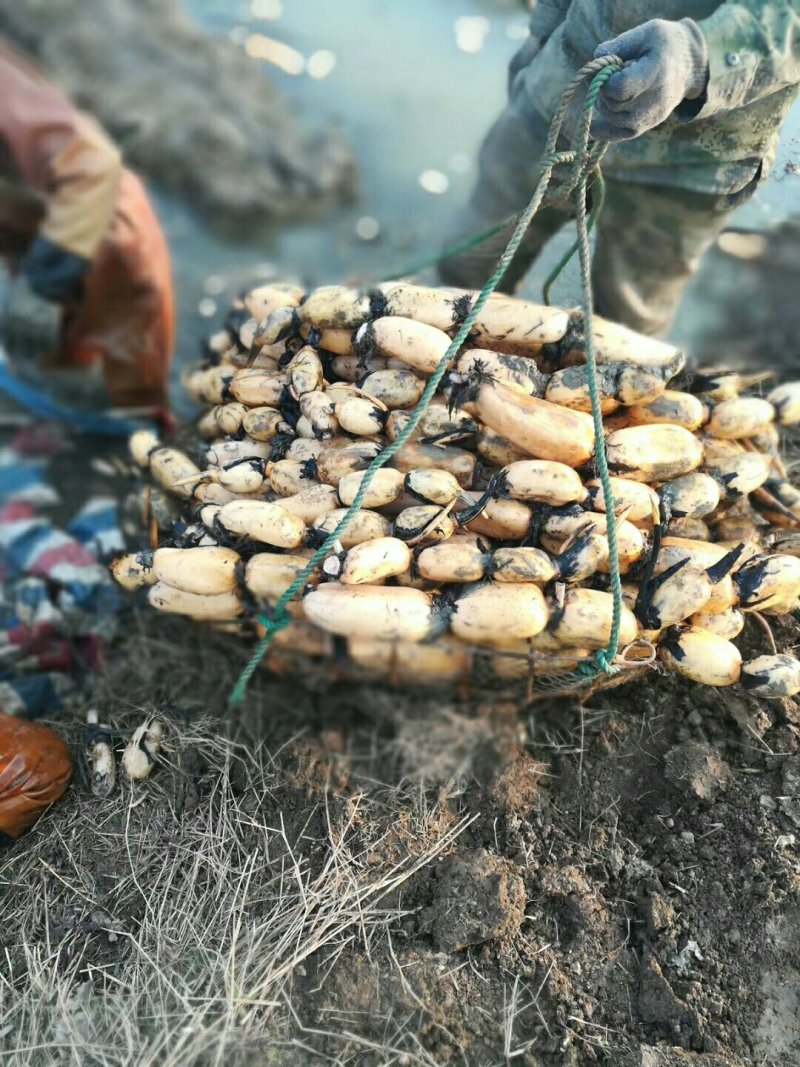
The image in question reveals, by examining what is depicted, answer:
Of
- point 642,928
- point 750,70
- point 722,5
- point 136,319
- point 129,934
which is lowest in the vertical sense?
point 129,934

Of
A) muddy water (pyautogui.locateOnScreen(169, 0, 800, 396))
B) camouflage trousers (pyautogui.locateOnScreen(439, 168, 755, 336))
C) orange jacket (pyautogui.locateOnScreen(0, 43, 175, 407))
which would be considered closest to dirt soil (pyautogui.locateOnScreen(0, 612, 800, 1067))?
camouflage trousers (pyautogui.locateOnScreen(439, 168, 755, 336))

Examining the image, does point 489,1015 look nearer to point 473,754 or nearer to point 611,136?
point 473,754

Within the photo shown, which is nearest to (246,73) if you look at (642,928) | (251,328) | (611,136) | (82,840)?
(251,328)

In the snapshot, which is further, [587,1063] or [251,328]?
[251,328]

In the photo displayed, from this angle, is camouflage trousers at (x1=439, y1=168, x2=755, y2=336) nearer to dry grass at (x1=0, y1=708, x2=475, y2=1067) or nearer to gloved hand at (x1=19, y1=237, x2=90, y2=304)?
gloved hand at (x1=19, y1=237, x2=90, y2=304)

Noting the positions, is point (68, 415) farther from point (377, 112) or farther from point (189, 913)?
point (377, 112)

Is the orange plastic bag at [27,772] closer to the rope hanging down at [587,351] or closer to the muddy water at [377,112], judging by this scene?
the rope hanging down at [587,351]

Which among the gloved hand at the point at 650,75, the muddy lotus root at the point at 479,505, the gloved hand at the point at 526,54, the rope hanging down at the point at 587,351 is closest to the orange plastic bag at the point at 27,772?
the muddy lotus root at the point at 479,505
